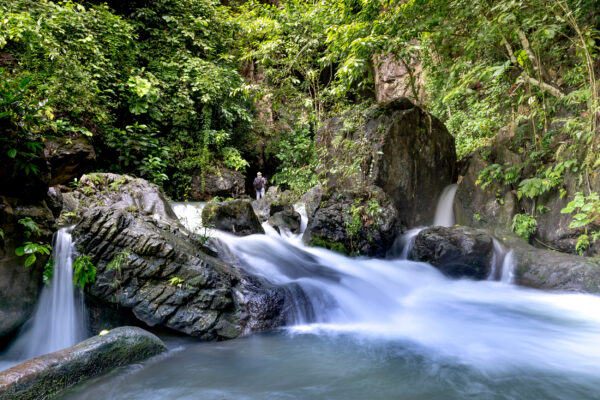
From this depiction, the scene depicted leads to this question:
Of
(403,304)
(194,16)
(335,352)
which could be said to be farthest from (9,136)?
(194,16)

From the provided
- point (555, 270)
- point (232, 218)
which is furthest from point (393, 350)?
point (232, 218)

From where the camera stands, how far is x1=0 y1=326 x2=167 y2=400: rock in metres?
2.30

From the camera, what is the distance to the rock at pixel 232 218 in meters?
7.03

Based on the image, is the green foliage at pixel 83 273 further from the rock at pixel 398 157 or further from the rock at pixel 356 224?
the rock at pixel 398 157

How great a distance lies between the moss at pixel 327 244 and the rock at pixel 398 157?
1.48 meters

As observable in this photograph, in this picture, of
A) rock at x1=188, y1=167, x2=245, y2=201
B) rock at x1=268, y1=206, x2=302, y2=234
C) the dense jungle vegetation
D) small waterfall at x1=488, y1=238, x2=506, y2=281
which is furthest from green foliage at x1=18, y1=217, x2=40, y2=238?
rock at x1=188, y1=167, x2=245, y2=201

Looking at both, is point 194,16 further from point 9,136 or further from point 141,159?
point 9,136

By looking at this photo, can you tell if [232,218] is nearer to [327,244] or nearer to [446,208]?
[327,244]

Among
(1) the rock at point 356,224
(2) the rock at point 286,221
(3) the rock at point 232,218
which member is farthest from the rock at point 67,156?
(1) the rock at point 356,224

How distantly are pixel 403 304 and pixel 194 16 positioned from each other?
1338cm

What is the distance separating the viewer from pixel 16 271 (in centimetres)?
357

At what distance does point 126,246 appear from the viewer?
4.09 m

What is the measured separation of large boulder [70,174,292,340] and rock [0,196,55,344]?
19.6 inches

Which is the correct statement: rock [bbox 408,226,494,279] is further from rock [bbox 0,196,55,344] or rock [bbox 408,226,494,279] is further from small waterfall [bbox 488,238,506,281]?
rock [bbox 0,196,55,344]
